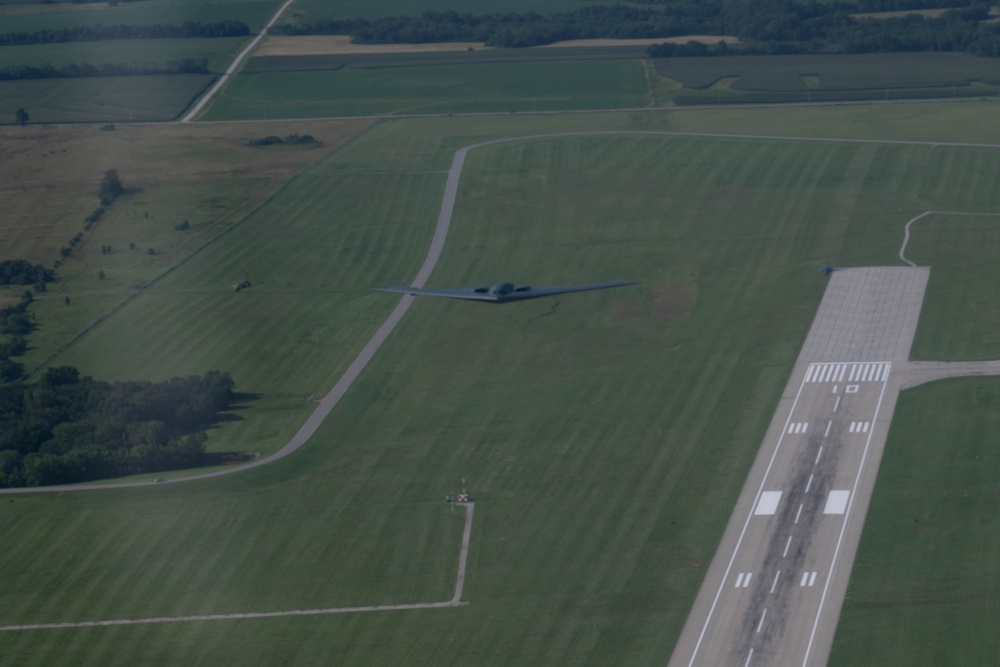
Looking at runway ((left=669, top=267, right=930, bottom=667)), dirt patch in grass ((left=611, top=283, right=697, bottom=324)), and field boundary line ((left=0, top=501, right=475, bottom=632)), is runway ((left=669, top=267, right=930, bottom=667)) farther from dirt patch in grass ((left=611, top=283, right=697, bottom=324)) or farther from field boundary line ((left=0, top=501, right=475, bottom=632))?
field boundary line ((left=0, top=501, right=475, bottom=632))

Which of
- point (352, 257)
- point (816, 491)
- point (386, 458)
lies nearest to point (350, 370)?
point (386, 458)

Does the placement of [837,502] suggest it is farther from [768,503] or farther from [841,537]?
[841,537]

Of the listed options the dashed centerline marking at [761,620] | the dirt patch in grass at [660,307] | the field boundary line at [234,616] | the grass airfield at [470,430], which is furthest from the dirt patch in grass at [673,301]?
the field boundary line at [234,616]

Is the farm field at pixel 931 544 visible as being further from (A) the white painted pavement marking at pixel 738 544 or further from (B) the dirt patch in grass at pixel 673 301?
(B) the dirt patch in grass at pixel 673 301

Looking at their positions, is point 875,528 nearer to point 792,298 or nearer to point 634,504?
point 634,504

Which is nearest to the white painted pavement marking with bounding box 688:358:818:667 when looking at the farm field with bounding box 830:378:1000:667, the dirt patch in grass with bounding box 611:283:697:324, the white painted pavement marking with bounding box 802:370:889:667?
the white painted pavement marking with bounding box 802:370:889:667
